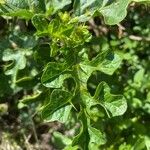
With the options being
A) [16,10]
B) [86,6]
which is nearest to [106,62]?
[86,6]

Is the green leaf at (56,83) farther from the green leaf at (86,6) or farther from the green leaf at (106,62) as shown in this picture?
the green leaf at (86,6)

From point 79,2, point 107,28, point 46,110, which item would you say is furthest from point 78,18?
point 107,28

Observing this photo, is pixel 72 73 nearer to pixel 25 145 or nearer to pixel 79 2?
pixel 79 2

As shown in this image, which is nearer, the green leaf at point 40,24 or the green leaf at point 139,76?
the green leaf at point 40,24

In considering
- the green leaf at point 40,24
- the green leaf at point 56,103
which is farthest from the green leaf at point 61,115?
the green leaf at point 40,24

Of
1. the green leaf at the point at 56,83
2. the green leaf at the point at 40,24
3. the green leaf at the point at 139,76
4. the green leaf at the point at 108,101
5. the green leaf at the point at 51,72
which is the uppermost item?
the green leaf at the point at 40,24

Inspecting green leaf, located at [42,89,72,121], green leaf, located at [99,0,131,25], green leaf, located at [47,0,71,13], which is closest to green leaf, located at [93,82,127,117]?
green leaf, located at [42,89,72,121]

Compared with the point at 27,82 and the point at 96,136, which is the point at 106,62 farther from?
the point at 27,82
